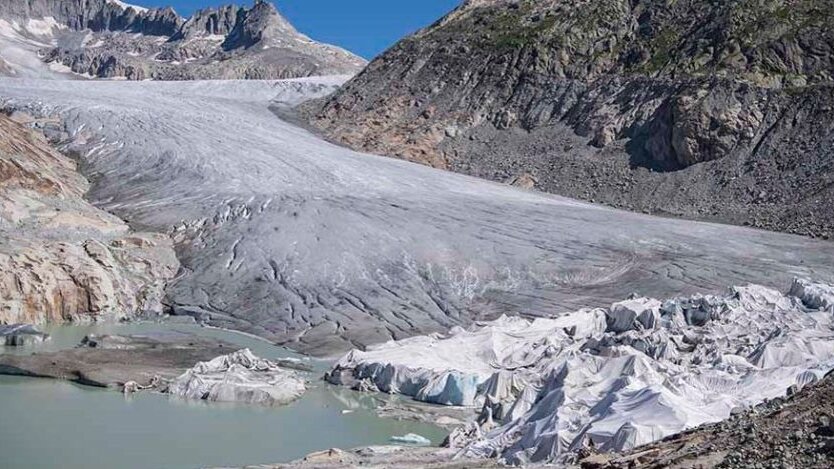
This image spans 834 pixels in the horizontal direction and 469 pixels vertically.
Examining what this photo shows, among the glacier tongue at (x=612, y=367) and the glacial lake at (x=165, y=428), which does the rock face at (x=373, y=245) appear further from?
the glacial lake at (x=165, y=428)

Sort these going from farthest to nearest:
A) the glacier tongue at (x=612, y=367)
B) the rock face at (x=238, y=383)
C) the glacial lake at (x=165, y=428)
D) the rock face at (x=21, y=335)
→ the rock face at (x=21, y=335) → the rock face at (x=238, y=383) → the glacial lake at (x=165, y=428) → the glacier tongue at (x=612, y=367)

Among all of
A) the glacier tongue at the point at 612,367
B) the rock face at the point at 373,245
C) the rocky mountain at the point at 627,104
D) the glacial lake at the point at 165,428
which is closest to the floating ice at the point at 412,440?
the glacial lake at the point at 165,428

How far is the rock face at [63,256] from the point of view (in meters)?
27.4

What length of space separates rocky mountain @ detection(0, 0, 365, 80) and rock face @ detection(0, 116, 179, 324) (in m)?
63.4

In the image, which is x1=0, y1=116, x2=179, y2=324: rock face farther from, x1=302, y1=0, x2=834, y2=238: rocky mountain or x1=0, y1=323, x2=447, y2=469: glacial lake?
x1=302, y1=0, x2=834, y2=238: rocky mountain

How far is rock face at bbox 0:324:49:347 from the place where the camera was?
79.8ft

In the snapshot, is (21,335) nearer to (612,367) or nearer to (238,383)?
(238,383)

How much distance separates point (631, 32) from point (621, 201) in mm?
13633

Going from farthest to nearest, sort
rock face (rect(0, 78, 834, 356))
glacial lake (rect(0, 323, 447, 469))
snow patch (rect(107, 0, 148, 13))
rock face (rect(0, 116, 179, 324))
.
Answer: snow patch (rect(107, 0, 148, 13)) → rock face (rect(0, 78, 834, 356)) → rock face (rect(0, 116, 179, 324)) → glacial lake (rect(0, 323, 447, 469))

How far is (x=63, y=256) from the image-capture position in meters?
28.7

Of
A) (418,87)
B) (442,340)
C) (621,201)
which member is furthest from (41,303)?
(418,87)

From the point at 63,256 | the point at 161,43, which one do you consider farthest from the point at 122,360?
the point at 161,43

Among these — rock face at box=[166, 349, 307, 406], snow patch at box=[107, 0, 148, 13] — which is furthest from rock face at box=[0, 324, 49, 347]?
snow patch at box=[107, 0, 148, 13]

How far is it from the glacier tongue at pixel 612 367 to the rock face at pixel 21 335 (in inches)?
308
